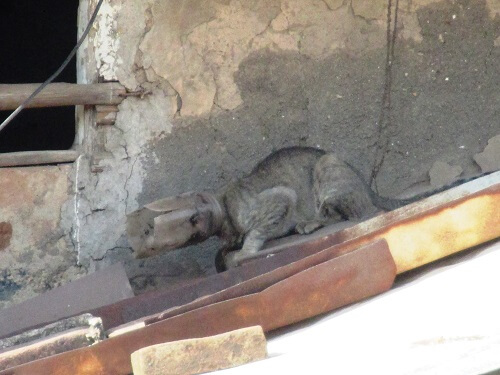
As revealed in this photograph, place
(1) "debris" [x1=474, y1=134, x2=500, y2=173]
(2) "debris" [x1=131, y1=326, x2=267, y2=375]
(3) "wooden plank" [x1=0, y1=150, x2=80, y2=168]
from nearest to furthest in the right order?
(2) "debris" [x1=131, y1=326, x2=267, y2=375] < (3) "wooden plank" [x1=0, y1=150, x2=80, y2=168] < (1) "debris" [x1=474, y1=134, x2=500, y2=173]

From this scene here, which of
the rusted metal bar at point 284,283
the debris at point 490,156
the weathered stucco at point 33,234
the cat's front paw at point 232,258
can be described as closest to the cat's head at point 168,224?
the cat's front paw at point 232,258

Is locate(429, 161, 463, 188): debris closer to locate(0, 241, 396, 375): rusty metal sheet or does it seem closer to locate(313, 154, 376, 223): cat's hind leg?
locate(313, 154, 376, 223): cat's hind leg

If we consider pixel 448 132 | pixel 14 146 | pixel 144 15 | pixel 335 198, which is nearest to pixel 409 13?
pixel 448 132

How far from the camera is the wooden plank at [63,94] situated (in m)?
5.22

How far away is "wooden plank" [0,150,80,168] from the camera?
17.4ft

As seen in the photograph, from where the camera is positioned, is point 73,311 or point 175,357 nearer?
point 175,357

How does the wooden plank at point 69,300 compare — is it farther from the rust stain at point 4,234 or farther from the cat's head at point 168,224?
the rust stain at point 4,234

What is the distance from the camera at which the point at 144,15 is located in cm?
554

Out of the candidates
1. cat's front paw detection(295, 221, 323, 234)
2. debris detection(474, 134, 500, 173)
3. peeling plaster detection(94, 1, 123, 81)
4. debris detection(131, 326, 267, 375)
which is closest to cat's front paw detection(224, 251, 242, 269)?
cat's front paw detection(295, 221, 323, 234)

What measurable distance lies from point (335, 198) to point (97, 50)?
5.36ft

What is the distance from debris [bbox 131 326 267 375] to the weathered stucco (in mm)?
2864

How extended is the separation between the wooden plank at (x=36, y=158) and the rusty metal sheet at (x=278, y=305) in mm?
2508

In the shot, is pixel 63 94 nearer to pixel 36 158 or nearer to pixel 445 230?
pixel 36 158

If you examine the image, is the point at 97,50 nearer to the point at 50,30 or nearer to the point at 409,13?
the point at 409,13
